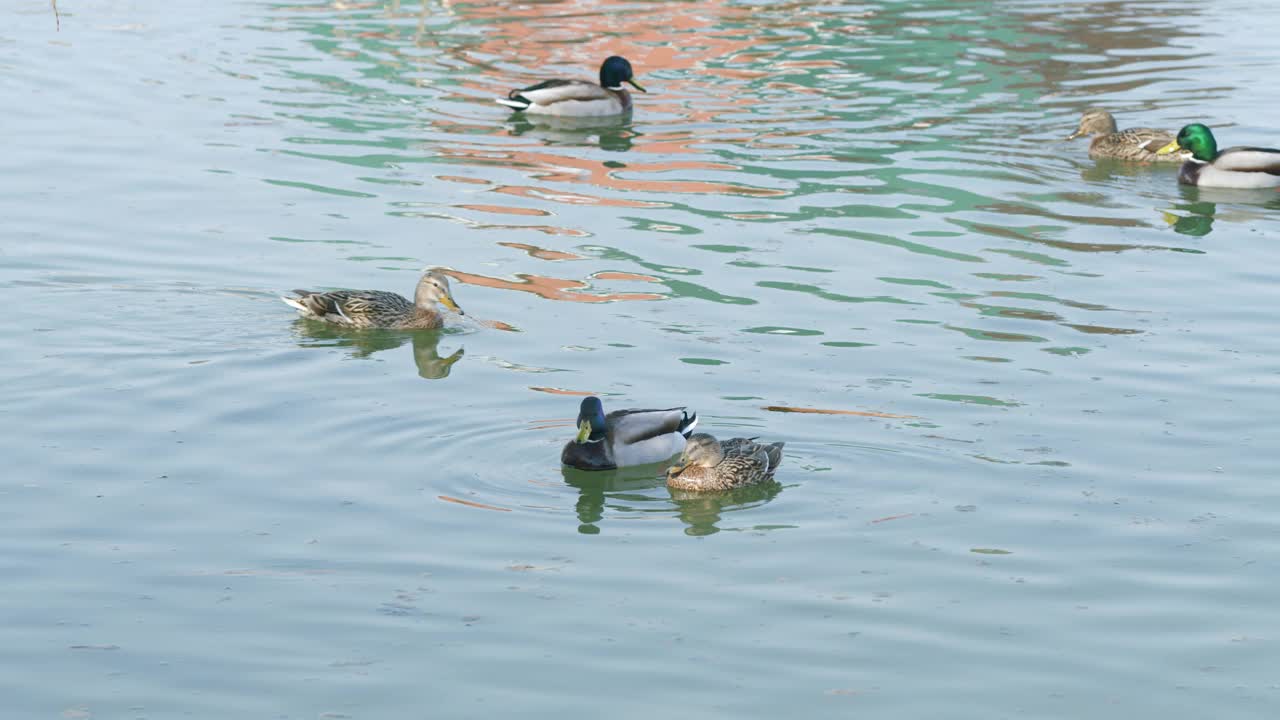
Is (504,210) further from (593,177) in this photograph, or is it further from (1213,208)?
(1213,208)

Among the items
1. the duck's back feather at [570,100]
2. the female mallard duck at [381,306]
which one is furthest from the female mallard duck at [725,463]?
the duck's back feather at [570,100]

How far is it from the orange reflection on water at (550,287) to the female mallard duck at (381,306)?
55 centimetres

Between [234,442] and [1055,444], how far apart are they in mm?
5110

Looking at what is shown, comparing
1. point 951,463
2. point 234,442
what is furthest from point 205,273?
point 951,463

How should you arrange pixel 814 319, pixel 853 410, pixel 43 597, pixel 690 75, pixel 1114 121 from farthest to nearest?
pixel 690 75 < pixel 1114 121 < pixel 814 319 < pixel 853 410 < pixel 43 597

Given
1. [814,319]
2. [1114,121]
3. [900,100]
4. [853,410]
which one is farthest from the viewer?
[900,100]

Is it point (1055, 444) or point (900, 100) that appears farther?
point (900, 100)

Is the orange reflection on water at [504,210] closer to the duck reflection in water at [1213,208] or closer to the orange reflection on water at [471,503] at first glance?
the duck reflection in water at [1213,208]

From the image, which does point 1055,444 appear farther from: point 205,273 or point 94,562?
point 205,273

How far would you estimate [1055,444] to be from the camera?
459 inches

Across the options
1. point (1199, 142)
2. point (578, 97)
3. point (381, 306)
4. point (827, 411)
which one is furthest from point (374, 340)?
point (578, 97)

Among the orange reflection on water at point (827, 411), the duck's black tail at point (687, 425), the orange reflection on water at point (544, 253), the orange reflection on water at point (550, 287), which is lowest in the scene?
the orange reflection on water at point (550, 287)

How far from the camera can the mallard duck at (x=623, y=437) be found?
1134 centimetres

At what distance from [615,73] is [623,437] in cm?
1530
